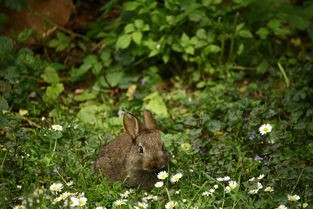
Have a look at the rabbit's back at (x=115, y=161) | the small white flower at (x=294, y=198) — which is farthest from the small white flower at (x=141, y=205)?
the small white flower at (x=294, y=198)

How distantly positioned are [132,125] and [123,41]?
1846 millimetres

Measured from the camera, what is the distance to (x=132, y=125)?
5.52m

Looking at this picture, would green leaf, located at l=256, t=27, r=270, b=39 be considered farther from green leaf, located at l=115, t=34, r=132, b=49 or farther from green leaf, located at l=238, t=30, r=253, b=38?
green leaf, located at l=115, t=34, r=132, b=49

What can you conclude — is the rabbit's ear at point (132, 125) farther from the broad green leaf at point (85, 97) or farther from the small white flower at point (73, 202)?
the broad green leaf at point (85, 97)

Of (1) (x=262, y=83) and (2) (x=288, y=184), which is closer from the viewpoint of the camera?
(2) (x=288, y=184)

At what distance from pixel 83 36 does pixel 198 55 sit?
4.86ft

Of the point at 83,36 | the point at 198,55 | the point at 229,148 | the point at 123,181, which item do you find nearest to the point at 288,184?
the point at 229,148

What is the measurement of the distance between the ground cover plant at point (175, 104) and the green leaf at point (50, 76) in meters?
0.01

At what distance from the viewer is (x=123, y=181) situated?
5484 millimetres

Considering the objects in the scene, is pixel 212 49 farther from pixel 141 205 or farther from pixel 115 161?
pixel 141 205

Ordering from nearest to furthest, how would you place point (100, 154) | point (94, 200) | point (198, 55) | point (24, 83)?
point (94, 200) < point (100, 154) < point (24, 83) < point (198, 55)

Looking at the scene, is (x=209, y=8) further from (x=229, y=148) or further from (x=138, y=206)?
(x=138, y=206)

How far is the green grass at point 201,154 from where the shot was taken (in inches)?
198

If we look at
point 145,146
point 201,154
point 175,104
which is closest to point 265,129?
point 201,154
